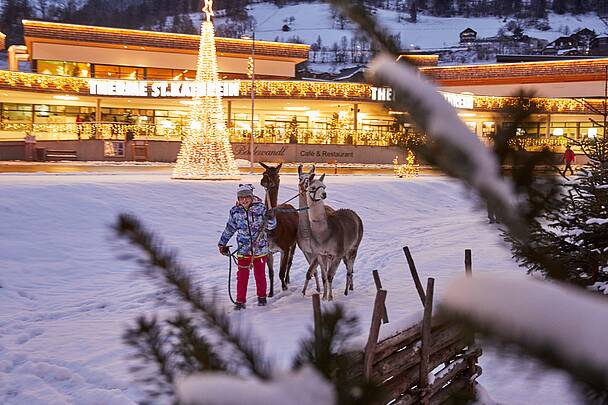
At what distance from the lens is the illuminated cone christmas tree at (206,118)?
73.2 feet

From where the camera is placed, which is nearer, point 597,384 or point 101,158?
point 597,384

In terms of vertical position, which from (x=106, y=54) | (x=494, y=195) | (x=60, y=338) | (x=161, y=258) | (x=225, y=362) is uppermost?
(x=106, y=54)

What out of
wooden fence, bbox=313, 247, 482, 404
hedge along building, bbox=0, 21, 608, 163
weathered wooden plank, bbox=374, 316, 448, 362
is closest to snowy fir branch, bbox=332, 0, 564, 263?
wooden fence, bbox=313, 247, 482, 404

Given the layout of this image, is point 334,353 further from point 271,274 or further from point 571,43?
point 571,43

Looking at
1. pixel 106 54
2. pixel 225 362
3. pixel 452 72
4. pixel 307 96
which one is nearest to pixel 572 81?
pixel 452 72

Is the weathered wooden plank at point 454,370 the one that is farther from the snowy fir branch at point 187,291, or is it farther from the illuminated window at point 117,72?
the illuminated window at point 117,72

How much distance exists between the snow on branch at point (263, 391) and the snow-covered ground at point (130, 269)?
0.37ft

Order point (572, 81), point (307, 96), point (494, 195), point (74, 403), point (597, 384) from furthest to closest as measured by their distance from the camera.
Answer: point (572, 81)
point (307, 96)
point (74, 403)
point (494, 195)
point (597, 384)

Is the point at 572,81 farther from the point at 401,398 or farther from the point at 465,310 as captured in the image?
the point at 465,310

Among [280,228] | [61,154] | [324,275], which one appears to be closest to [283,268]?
[280,228]

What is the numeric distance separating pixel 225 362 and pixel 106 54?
52.7 metres

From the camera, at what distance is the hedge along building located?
40.8 meters

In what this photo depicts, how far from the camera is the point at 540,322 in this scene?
0.54 m

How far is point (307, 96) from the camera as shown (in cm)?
4459
